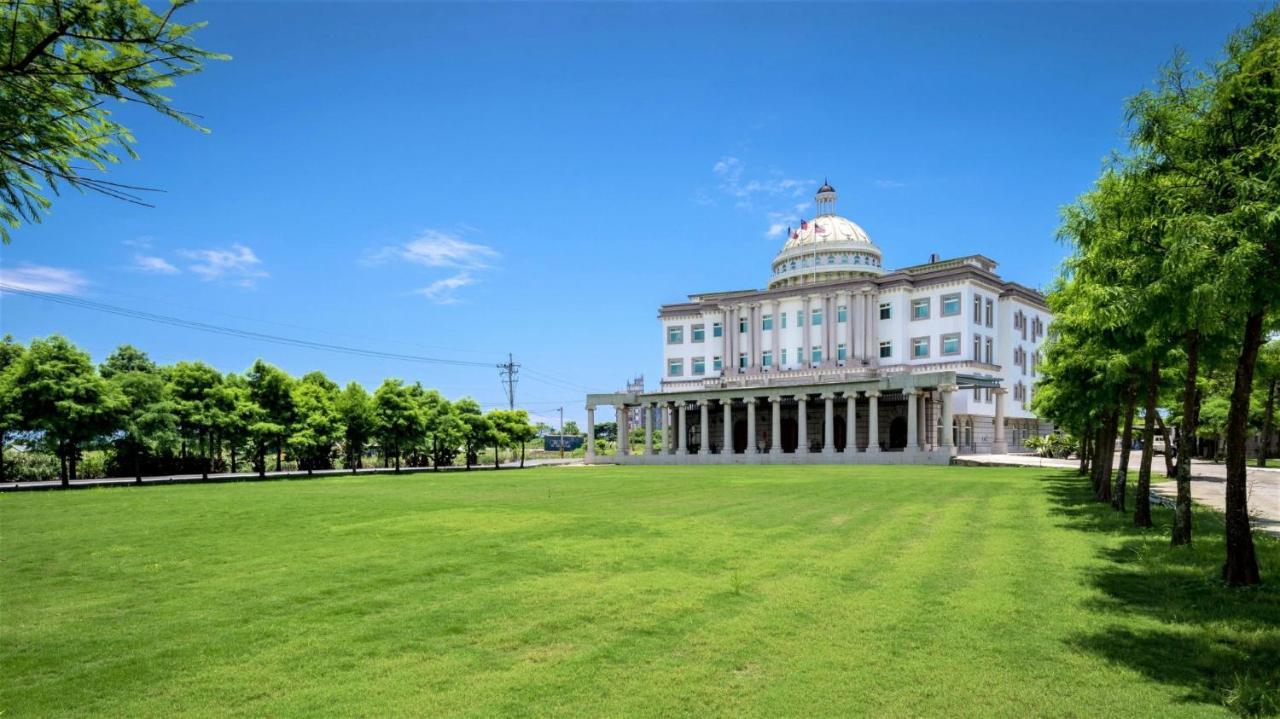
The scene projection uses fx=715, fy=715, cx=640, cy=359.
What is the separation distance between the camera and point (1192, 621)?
9586 millimetres

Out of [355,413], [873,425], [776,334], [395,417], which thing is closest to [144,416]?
[355,413]

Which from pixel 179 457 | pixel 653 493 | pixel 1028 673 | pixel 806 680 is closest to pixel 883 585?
pixel 1028 673

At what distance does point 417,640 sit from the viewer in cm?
866

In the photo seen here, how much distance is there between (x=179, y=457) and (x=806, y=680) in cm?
6090

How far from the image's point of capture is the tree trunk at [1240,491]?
431 inches

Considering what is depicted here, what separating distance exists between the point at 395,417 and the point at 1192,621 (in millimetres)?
59404

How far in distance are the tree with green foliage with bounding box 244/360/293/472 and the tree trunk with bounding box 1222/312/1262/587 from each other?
2160 inches

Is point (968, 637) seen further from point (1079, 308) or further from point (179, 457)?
point (179, 457)

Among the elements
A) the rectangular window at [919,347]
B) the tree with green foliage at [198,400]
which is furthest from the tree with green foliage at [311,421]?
the rectangular window at [919,347]

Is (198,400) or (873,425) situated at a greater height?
(198,400)

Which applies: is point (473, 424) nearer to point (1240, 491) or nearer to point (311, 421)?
point (311, 421)

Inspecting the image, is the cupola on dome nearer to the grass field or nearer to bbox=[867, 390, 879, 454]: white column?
bbox=[867, 390, 879, 454]: white column

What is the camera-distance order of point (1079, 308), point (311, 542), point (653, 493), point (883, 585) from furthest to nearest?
point (653, 493), point (1079, 308), point (311, 542), point (883, 585)

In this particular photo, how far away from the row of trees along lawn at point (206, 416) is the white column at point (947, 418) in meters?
40.6
